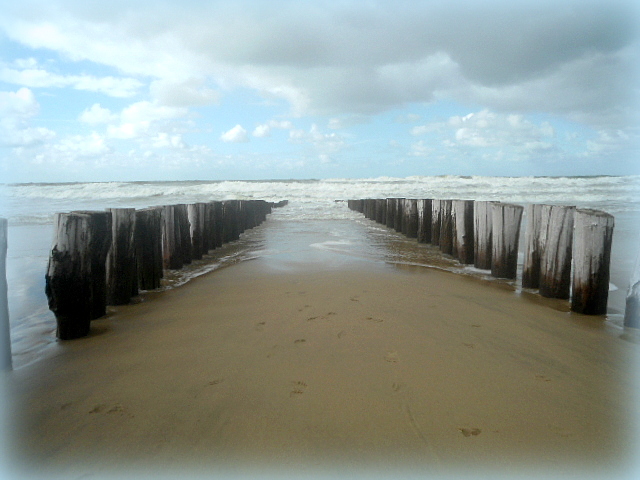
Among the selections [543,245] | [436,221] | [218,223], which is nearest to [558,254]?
[543,245]

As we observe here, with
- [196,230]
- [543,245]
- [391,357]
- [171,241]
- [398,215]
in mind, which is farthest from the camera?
[398,215]

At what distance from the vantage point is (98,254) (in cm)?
387

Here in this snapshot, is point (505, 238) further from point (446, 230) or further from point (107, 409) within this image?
point (107, 409)

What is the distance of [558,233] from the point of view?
4805mm

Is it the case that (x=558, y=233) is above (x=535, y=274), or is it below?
above

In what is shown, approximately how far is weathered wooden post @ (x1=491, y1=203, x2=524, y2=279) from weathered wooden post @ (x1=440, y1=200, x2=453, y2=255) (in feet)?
6.93

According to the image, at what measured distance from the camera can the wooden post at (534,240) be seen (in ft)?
16.4

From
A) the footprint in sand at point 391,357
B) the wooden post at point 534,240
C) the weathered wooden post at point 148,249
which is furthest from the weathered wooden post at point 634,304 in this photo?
the weathered wooden post at point 148,249

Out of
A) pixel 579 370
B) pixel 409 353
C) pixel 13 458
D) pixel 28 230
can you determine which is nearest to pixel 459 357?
pixel 409 353

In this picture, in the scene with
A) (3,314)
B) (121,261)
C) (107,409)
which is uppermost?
(121,261)

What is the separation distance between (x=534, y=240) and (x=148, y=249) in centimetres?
464

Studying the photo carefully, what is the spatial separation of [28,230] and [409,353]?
490 inches

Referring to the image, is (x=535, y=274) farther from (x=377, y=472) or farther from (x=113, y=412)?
(x=113, y=412)

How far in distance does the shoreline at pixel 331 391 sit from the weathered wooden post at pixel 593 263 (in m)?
0.27
